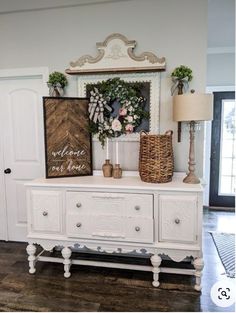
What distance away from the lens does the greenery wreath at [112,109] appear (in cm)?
278

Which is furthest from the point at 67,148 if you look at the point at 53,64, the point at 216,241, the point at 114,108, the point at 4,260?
the point at 216,241

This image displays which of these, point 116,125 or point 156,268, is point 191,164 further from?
point 156,268

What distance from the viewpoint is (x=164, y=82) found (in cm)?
279

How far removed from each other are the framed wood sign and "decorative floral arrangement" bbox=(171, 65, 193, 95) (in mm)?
933

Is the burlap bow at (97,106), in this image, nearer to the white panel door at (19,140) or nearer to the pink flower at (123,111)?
the pink flower at (123,111)

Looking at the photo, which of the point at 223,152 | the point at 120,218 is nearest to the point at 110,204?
the point at 120,218

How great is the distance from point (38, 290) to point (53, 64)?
2.32 metres

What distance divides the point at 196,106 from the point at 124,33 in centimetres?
114

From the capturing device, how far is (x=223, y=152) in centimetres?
490

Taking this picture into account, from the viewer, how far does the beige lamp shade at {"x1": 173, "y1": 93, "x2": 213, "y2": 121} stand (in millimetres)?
2383

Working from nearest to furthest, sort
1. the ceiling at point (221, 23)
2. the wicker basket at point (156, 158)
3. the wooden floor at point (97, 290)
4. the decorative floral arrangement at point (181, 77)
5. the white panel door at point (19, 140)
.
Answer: the wooden floor at point (97, 290), the wicker basket at point (156, 158), the decorative floral arrangement at point (181, 77), the ceiling at point (221, 23), the white panel door at point (19, 140)

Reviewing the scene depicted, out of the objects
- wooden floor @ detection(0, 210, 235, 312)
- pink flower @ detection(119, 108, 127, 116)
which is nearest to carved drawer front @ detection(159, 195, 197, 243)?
wooden floor @ detection(0, 210, 235, 312)

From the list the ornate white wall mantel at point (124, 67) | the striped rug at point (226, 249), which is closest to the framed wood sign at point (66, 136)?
the ornate white wall mantel at point (124, 67)

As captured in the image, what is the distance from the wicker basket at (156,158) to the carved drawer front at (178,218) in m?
0.23
